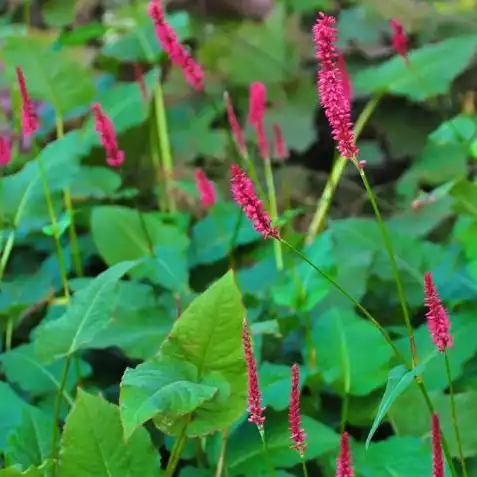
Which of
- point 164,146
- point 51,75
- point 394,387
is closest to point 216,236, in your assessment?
point 164,146

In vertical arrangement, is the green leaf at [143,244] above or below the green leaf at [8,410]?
above

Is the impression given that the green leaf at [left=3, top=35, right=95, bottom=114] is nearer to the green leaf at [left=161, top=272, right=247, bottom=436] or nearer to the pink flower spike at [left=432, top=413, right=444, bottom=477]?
the green leaf at [left=161, top=272, right=247, bottom=436]

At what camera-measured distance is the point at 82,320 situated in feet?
2.62

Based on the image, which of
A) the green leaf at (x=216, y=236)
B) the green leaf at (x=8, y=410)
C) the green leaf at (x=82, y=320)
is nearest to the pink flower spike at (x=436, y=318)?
the green leaf at (x=82, y=320)

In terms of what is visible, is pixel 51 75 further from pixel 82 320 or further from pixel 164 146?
pixel 82 320

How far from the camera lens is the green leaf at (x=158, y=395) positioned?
64 cm

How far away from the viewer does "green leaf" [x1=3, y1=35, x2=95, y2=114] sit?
1.33 metres

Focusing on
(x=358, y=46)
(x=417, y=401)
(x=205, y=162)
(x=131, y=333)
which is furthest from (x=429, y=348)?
(x=358, y=46)

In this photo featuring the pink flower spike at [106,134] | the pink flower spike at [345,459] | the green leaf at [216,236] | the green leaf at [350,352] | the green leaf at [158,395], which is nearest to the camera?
the pink flower spike at [345,459]

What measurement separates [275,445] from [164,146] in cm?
71

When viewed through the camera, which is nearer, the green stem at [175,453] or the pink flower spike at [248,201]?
the pink flower spike at [248,201]

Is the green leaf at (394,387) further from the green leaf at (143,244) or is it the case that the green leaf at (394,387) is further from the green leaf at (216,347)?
the green leaf at (143,244)

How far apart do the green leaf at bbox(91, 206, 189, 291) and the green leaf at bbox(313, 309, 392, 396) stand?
0.19 meters

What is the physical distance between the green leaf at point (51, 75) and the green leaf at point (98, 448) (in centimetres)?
71
